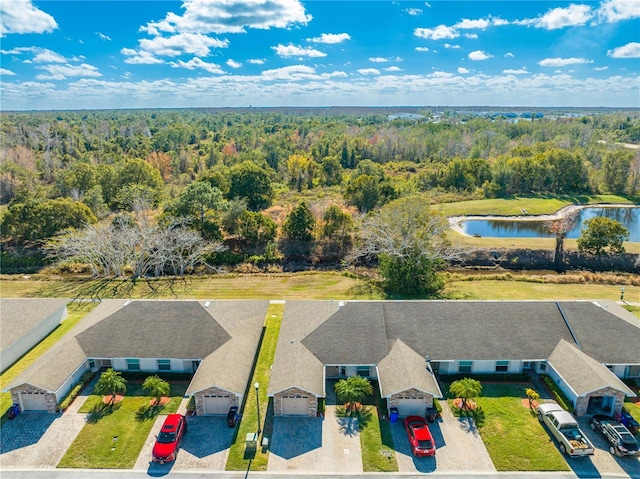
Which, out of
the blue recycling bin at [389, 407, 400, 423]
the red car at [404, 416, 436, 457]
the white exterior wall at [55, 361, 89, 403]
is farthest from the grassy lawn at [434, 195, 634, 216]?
the white exterior wall at [55, 361, 89, 403]

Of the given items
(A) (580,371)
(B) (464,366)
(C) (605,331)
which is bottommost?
(B) (464,366)

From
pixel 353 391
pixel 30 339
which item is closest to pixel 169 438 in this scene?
pixel 353 391

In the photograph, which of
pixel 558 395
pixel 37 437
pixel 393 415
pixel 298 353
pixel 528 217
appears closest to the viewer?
pixel 37 437

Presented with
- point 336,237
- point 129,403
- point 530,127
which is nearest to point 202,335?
point 129,403

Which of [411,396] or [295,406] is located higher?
[411,396]

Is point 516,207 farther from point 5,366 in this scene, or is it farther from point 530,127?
point 530,127

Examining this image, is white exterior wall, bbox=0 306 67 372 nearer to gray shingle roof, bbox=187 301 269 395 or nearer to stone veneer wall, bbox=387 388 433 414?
gray shingle roof, bbox=187 301 269 395

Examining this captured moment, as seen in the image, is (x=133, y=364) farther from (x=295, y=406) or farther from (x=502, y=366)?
(x=502, y=366)
